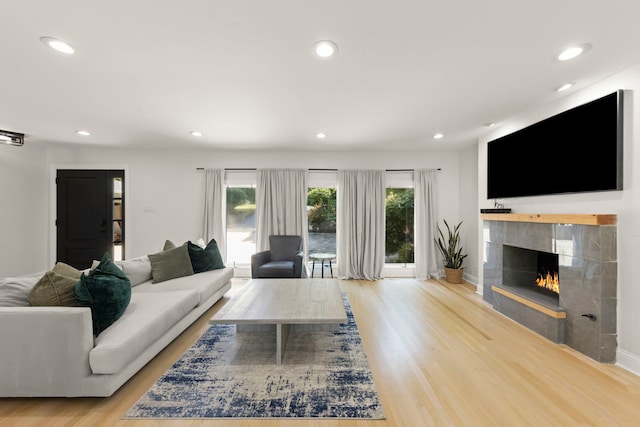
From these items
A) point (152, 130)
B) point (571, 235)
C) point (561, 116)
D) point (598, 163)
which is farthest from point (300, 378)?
point (152, 130)

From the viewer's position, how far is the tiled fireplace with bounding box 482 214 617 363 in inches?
95.9

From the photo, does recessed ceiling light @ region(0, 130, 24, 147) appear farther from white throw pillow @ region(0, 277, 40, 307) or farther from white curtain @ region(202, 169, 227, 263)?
white throw pillow @ region(0, 277, 40, 307)

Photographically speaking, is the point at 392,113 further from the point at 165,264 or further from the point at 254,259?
the point at 165,264

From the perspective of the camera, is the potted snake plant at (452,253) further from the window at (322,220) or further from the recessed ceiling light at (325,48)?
the recessed ceiling light at (325,48)

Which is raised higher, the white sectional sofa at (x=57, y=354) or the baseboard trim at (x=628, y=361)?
the white sectional sofa at (x=57, y=354)

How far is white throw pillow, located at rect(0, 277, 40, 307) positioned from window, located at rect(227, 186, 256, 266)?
3638 mm

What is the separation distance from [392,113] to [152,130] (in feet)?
11.3

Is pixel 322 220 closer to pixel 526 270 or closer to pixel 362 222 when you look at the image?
pixel 362 222

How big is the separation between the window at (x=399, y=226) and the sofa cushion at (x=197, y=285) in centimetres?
330

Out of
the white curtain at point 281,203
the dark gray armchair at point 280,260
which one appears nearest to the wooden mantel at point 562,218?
the dark gray armchair at point 280,260

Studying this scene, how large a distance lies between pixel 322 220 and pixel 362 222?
81 centimetres

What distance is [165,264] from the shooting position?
11.8 feet

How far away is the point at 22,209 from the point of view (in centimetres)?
490

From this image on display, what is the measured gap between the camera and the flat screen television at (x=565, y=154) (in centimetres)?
247
